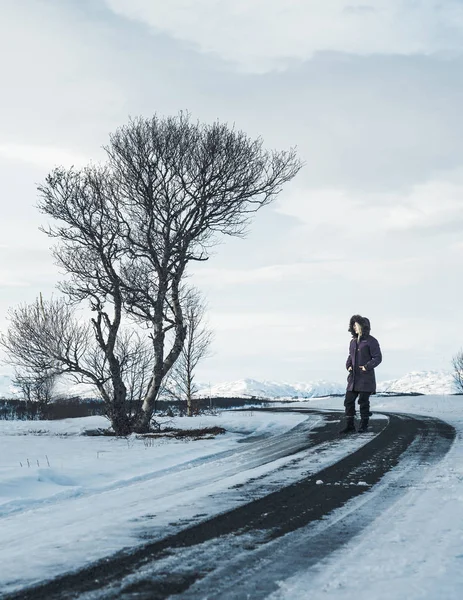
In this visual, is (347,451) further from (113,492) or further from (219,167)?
(219,167)

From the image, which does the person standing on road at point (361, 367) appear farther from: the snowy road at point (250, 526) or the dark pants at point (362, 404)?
the snowy road at point (250, 526)

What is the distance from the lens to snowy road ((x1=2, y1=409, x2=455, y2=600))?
7.65 ft

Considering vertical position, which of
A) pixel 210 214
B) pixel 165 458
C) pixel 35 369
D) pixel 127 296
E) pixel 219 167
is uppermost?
pixel 219 167

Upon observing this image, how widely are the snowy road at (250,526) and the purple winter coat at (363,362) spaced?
319cm

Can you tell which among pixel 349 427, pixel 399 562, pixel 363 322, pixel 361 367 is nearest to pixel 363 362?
pixel 361 367

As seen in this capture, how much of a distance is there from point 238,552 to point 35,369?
13.0m

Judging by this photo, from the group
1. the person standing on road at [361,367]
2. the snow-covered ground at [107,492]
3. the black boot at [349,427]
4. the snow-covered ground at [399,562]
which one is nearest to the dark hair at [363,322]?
the person standing on road at [361,367]

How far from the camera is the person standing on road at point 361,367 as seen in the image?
10047mm

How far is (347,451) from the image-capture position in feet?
23.5

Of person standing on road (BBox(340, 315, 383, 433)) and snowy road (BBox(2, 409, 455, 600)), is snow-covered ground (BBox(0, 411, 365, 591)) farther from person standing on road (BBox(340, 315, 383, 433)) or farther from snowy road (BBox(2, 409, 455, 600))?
person standing on road (BBox(340, 315, 383, 433))

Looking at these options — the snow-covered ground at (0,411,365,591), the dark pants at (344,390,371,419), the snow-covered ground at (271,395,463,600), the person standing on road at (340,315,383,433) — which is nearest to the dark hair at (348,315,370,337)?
the person standing on road at (340,315,383,433)

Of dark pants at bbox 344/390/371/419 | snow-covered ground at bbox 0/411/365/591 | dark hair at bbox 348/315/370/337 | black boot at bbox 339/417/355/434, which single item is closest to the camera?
snow-covered ground at bbox 0/411/365/591

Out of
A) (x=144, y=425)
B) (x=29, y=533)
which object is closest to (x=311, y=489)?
(x=29, y=533)

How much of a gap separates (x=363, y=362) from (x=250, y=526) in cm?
728
